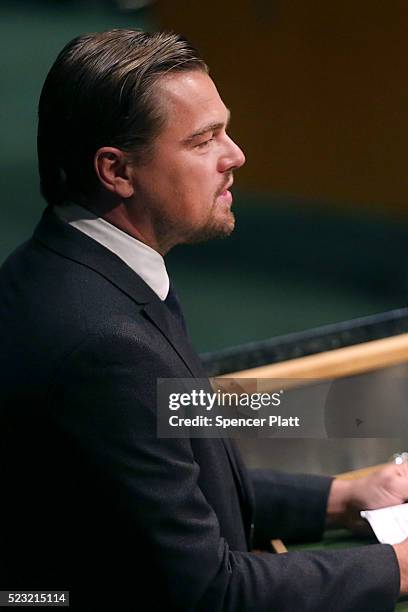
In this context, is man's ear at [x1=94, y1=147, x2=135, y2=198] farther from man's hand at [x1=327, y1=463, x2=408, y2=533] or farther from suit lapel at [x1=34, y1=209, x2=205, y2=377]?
man's hand at [x1=327, y1=463, x2=408, y2=533]

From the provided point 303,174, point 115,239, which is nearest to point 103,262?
point 115,239

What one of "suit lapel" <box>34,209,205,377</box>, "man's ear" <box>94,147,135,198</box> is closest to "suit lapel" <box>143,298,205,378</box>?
"suit lapel" <box>34,209,205,377</box>

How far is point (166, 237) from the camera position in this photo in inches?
54.4

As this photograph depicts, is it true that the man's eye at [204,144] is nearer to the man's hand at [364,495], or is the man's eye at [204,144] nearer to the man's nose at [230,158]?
the man's nose at [230,158]

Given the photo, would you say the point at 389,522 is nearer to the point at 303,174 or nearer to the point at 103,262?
the point at 103,262

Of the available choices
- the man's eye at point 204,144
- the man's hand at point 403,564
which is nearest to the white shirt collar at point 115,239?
the man's eye at point 204,144

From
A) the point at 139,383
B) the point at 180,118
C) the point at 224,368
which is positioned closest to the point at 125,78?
the point at 180,118

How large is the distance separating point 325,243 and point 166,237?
3063 millimetres

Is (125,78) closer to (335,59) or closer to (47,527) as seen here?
(47,527)

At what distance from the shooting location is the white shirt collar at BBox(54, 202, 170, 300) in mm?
1348

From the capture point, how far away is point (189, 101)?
133cm

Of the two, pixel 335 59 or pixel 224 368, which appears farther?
pixel 335 59

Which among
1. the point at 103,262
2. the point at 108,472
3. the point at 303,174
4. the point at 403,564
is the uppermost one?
the point at 303,174

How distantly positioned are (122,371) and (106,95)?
313 mm
